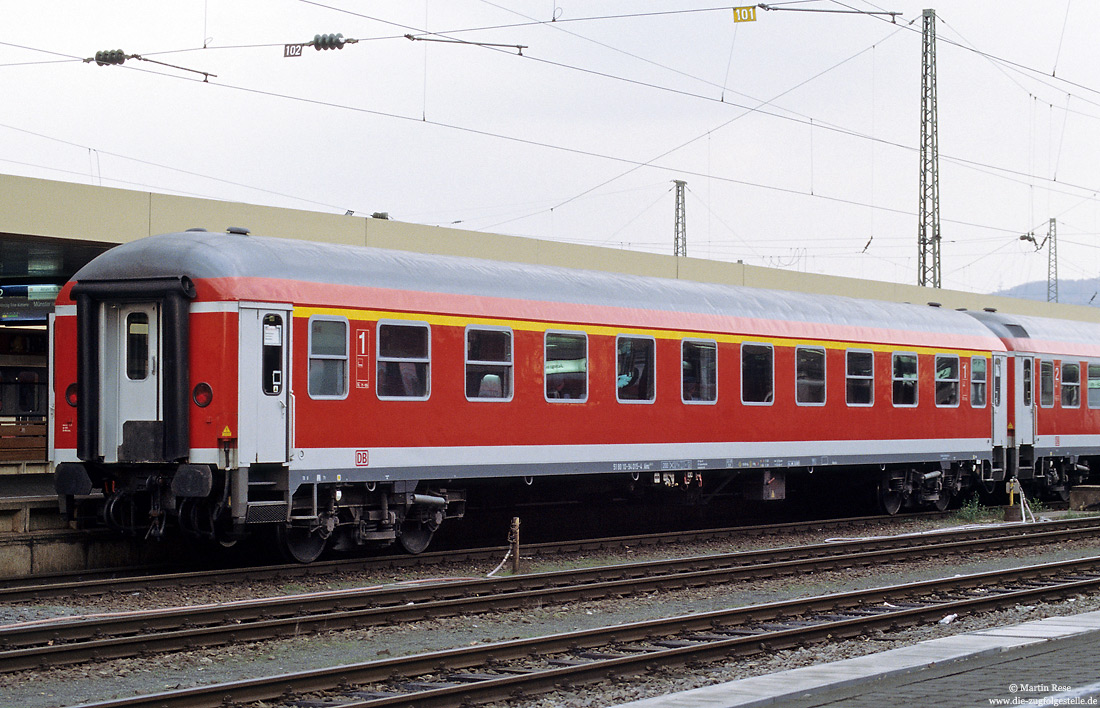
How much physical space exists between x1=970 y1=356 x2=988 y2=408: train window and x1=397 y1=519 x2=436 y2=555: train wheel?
41.3 ft

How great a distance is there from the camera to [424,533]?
16.0 m

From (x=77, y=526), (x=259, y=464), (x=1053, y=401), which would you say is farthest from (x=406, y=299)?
(x=1053, y=401)

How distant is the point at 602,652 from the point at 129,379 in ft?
22.2

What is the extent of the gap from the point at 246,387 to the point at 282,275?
1.29 meters

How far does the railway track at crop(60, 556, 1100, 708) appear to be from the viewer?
27.3ft

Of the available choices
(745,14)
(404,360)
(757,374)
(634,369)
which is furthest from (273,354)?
(745,14)

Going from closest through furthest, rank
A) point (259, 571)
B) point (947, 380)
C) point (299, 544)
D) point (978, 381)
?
point (259, 571) → point (299, 544) → point (947, 380) → point (978, 381)

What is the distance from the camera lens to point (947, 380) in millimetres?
23719

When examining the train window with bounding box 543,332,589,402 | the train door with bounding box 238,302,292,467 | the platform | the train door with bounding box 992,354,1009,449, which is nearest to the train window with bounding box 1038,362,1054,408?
the train door with bounding box 992,354,1009,449

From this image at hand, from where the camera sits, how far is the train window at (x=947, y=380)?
23484 mm

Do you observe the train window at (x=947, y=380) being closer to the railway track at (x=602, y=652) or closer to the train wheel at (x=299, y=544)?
the railway track at (x=602, y=652)

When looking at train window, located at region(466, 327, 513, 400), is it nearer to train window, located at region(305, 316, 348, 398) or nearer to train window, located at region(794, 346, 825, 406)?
train window, located at region(305, 316, 348, 398)

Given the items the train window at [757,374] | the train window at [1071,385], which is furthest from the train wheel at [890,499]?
the train window at [1071,385]

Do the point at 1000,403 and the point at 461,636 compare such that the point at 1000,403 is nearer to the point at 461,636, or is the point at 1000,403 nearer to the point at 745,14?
the point at 745,14
